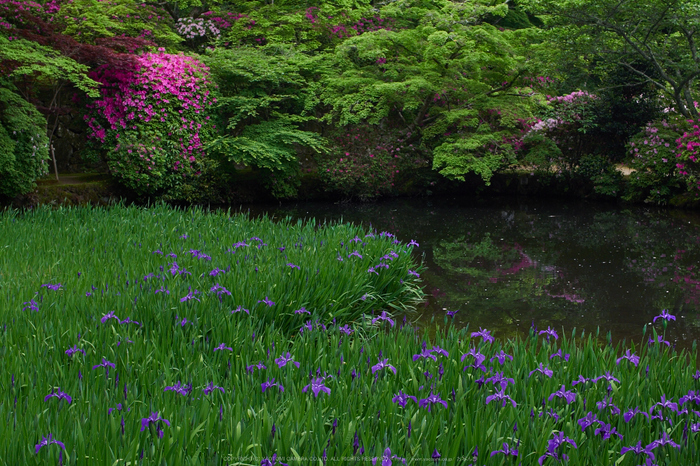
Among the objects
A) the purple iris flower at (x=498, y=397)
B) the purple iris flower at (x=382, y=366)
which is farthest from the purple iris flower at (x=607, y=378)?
the purple iris flower at (x=382, y=366)

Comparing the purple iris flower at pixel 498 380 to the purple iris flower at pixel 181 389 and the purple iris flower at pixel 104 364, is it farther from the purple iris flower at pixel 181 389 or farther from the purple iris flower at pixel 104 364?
the purple iris flower at pixel 104 364

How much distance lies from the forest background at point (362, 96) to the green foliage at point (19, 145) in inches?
48.0

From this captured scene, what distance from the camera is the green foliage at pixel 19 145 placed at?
8.29m

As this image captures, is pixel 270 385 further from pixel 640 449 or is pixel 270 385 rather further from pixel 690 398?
pixel 690 398

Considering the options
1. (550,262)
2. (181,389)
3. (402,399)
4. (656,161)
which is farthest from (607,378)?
(656,161)

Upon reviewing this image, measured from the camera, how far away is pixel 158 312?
3264 millimetres

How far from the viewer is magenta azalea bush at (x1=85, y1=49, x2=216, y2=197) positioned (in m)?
11.3

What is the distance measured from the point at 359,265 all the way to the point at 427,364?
2.60 m

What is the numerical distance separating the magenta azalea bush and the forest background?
1.2 inches

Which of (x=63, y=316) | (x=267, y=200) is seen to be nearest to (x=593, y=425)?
(x=63, y=316)

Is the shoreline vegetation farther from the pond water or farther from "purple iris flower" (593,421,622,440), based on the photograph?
the pond water

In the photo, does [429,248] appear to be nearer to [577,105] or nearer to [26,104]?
[26,104]

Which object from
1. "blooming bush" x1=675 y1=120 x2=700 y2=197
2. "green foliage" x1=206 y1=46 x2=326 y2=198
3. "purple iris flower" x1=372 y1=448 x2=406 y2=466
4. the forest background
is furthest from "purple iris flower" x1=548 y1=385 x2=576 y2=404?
"blooming bush" x1=675 y1=120 x2=700 y2=197

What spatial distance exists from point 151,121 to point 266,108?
2887 mm
